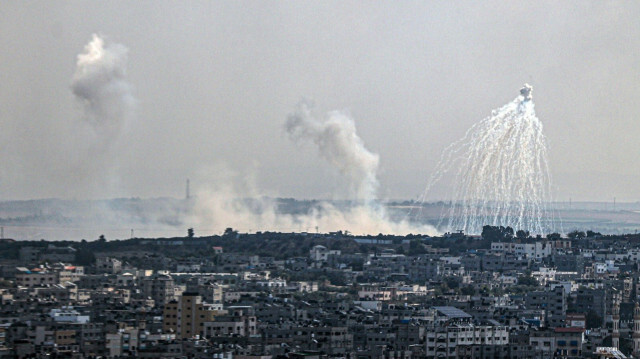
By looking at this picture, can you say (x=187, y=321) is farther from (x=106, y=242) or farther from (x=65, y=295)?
(x=106, y=242)

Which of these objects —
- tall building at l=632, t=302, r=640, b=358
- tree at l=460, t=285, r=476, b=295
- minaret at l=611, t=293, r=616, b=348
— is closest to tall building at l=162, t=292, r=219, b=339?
minaret at l=611, t=293, r=616, b=348

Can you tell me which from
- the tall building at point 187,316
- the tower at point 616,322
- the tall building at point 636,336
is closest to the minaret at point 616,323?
the tower at point 616,322

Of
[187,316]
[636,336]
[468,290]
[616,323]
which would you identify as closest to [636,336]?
[636,336]

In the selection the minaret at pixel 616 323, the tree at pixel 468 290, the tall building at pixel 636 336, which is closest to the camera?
the tall building at pixel 636 336

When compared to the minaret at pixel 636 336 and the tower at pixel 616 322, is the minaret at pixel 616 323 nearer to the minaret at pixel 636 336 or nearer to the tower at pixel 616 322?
the tower at pixel 616 322

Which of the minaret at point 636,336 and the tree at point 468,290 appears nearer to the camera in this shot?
the minaret at point 636,336

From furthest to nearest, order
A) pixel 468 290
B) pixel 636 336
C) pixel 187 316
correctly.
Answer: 1. pixel 468 290
2. pixel 187 316
3. pixel 636 336

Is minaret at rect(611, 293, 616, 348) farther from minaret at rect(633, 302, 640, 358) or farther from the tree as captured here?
the tree

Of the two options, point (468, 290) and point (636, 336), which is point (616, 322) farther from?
point (468, 290)
